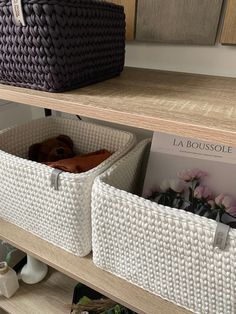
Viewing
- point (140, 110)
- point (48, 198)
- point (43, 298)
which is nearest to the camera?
point (140, 110)

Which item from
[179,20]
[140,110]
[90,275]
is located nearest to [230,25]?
[179,20]

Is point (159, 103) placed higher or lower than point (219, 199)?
higher

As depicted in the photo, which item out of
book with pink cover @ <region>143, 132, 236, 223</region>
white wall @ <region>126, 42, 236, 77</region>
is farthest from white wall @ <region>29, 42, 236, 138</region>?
book with pink cover @ <region>143, 132, 236, 223</region>

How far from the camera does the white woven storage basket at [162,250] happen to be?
44 cm

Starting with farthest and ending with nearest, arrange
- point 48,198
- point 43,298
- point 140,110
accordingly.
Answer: point 43,298, point 48,198, point 140,110

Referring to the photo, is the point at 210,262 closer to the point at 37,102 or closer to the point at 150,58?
the point at 37,102

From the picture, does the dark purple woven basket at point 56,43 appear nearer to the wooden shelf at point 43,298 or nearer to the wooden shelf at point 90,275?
the wooden shelf at point 90,275

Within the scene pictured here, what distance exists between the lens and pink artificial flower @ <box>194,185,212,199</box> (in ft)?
2.07

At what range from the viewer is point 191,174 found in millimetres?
652

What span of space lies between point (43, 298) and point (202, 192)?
59 centimetres

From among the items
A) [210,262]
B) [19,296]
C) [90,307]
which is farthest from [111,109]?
[19,296]

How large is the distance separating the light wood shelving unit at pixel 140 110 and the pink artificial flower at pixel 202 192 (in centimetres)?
23

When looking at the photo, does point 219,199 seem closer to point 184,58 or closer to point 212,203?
point 212,203

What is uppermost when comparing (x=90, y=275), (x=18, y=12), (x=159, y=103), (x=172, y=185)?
(x=18, y=12)
